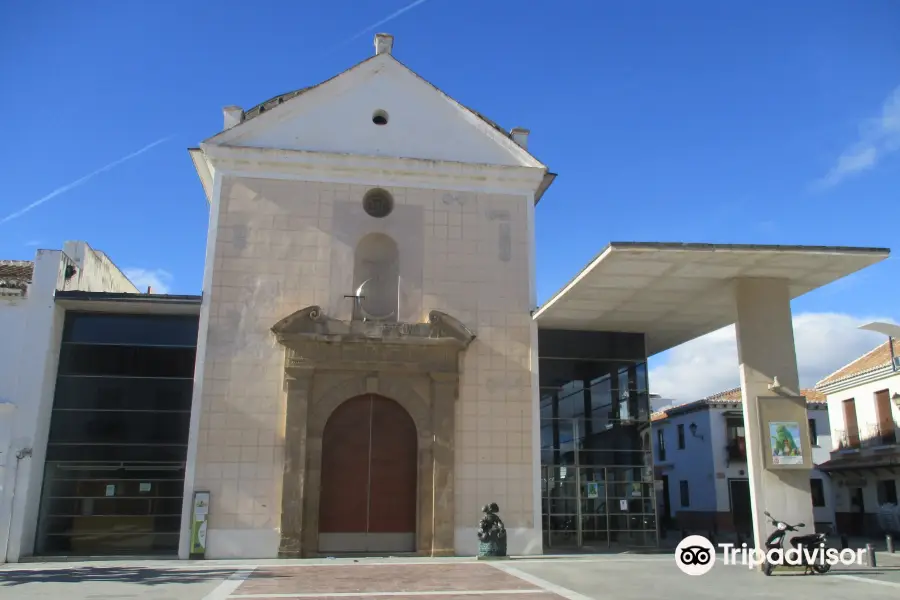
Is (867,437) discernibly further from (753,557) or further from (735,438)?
(753,557)

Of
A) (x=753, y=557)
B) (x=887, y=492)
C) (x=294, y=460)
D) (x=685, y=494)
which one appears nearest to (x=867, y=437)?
(x=887, y=492)

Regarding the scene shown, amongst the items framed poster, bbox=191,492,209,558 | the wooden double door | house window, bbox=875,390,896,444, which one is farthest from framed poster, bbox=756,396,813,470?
house window, bbox=875,390,896,444

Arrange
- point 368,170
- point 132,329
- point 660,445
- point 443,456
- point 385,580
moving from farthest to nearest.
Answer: point 660,445, point 368,170, point 132,329, point 443,456, point 385,580

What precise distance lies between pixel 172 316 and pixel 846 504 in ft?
86.5

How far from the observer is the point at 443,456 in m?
17.7

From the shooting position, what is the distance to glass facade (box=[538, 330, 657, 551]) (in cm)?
1903

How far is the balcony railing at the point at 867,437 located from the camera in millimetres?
27297

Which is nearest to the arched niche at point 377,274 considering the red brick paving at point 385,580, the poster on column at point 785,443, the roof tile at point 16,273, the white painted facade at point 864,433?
the red brick paving at point 385,580

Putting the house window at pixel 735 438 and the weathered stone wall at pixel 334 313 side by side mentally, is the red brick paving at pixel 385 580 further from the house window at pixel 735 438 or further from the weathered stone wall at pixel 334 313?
the house window at pixel 735 438

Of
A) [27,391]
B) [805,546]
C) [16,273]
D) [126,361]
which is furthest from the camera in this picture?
[16,273]

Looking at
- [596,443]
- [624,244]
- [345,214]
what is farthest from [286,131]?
[596,443]

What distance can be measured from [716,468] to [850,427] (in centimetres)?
545

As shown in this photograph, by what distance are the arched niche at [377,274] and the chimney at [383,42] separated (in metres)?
5.28

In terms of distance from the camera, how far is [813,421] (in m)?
33.9
